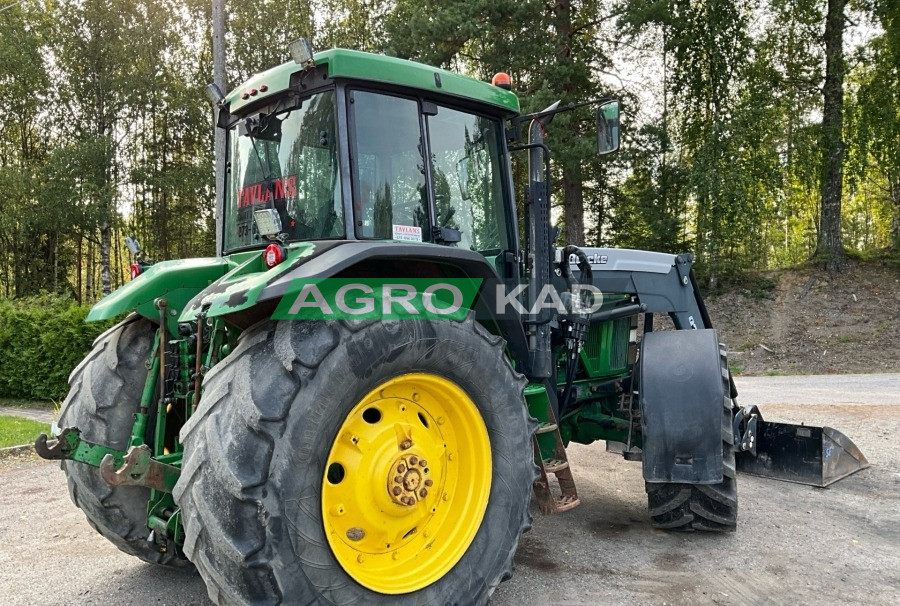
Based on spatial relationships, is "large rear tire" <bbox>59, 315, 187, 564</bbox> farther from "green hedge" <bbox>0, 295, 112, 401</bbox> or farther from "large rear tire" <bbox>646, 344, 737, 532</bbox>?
"green hedge" <bbox>0, 295, 112, 401</bbox>

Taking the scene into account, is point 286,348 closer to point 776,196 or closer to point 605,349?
point 605,349

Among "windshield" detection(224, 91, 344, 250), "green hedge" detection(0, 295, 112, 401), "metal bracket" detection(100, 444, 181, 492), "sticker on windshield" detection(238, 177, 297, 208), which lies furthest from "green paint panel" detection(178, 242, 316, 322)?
"green hedge" detection(0, 295, 112, 401)

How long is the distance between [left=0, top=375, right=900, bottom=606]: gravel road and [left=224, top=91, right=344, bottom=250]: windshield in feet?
6.38

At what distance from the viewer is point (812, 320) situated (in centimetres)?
1692

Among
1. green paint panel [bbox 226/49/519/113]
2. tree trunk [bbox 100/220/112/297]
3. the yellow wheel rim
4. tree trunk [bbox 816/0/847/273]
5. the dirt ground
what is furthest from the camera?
tree trunk [bbox 100/220/112/297]

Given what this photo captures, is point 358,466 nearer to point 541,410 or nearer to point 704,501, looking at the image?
point 541,410

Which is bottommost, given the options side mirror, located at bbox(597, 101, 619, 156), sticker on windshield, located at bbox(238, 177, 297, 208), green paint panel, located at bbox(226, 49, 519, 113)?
sticker on windshield, located at bbox(238, 177, 297, 208)

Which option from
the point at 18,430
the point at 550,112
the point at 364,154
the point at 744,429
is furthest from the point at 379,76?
the point at 18,430

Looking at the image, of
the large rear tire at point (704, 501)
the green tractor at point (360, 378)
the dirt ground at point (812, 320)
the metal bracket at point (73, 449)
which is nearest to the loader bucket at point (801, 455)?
the large rear tire at point (704, 501)

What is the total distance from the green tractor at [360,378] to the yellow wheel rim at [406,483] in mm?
10

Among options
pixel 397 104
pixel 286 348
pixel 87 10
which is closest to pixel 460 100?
pixel 397 104

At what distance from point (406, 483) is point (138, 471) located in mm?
1051

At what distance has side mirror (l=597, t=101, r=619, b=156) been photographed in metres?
3.82

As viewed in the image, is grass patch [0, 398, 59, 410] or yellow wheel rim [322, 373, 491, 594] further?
grass patch [0, 398, 59, 410]
